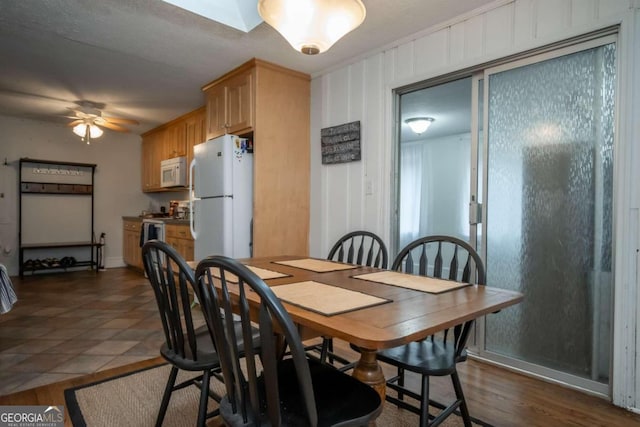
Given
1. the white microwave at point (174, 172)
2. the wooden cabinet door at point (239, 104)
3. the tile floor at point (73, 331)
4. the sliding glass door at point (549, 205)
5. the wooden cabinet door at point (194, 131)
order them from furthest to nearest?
the white microwave at point (174, 172), the wooden cabinet door at point (194, 131), the wooden cabinet door at point (239, 104), the tile floor at point (73, 331), the sliding glass door at point (549, 205)

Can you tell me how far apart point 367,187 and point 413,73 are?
3.14 feet

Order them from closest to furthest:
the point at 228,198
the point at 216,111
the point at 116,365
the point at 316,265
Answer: the point at 316,265, the point at 116,365, the point at 228,198, the point at 216,111

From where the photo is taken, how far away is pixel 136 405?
6.11ft

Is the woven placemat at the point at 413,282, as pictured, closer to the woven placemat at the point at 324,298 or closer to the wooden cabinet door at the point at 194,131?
the woven placemat at the point at 324,298

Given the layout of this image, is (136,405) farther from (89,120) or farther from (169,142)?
(169,142)

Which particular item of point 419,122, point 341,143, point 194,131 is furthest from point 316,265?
point 194,131

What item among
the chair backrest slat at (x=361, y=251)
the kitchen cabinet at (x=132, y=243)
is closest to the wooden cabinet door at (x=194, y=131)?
the kitchen cabinet at (x=132, y=243)

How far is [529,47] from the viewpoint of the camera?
218 cm

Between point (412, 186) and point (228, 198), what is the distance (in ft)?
7.86

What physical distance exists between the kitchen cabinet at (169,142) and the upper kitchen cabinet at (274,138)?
1.34m

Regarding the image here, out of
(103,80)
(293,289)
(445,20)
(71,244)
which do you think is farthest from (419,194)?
(71,244)

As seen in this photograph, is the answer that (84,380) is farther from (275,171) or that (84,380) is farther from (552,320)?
(552,320)

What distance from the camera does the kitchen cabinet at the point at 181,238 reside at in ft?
13.9

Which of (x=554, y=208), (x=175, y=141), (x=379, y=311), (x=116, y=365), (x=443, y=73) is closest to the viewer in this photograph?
(x=379, y=311)
